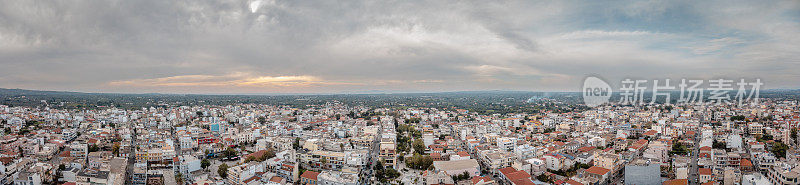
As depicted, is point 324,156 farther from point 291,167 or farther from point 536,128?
point 536,128

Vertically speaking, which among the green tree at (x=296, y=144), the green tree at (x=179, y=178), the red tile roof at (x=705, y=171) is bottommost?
the green tree at (x=179, y=178)

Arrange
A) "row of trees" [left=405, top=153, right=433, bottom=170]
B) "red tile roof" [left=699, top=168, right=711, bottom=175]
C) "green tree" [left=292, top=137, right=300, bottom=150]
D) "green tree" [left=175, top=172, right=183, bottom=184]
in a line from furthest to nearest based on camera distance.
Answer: "green tree" [left=292, top=137, right=300, bottom=150], "row of trees" [left=405, top=153, right=433, bottom=170], "green tree" [left=175, top=172, right=183, bottom=184], "red tile roof" [left=699, top=168, right=711, bottom=175]

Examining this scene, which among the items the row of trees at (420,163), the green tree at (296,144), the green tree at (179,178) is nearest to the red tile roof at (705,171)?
the row of trees at (420,163)

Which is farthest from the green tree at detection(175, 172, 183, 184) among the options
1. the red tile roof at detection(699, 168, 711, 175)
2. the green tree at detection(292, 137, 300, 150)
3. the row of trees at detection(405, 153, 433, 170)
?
the red tile roof at detection(699, 168, 711, 175)

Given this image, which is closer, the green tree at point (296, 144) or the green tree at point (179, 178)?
the green tree at point (179, 178)

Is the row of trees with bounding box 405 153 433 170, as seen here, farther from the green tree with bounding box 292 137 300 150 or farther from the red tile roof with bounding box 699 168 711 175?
the red tile roof with bounding box 699 168 711 175

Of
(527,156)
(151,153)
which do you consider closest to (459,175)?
(527,156)

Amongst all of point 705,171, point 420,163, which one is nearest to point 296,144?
point 420,163

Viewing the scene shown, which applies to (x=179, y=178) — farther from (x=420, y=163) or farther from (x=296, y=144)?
(x=420, y=163)

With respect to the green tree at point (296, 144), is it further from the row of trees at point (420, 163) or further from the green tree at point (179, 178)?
the row of trees at point (420, 163)

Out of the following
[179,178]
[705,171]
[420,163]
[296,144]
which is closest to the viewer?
[705,171]

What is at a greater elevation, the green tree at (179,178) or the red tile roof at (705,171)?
the red tile roof at (705,171)
